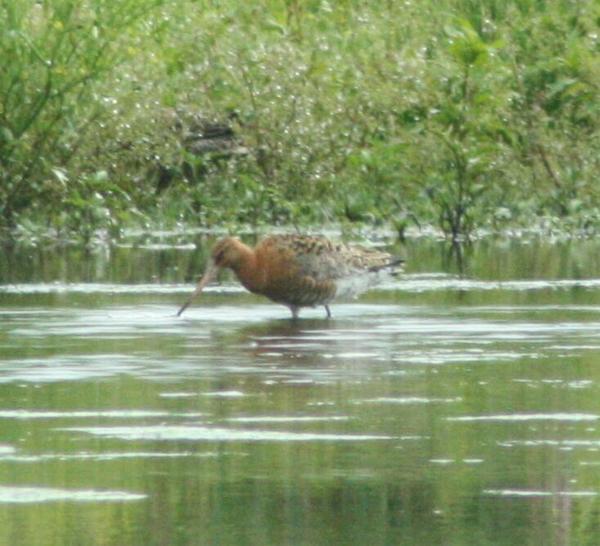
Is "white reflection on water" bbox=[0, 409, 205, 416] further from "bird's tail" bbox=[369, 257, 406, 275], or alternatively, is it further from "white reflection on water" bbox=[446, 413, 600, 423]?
"bird's tail" bbox=[369, 257, 406, 275]

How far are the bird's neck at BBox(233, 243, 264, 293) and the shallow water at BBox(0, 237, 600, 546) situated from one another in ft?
0.62

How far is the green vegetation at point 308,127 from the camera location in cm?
2161

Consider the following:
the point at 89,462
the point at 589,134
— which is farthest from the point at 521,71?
the point at 89,462

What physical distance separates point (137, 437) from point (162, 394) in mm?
1331

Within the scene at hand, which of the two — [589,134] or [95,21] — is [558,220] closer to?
[589,134]

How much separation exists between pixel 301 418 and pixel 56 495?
192 centimetres

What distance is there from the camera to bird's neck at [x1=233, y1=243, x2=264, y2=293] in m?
14.2

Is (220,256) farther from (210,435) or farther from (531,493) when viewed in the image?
(531,493)

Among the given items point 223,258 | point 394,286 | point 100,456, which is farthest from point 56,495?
point 394,286

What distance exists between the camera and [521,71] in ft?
81.9

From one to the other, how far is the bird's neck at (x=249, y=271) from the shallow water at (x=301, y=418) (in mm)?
188

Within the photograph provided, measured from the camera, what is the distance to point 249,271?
14.2m

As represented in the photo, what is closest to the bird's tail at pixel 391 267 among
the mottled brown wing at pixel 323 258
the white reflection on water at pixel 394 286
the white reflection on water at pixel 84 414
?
the mottled brown wing at pixel 323 258

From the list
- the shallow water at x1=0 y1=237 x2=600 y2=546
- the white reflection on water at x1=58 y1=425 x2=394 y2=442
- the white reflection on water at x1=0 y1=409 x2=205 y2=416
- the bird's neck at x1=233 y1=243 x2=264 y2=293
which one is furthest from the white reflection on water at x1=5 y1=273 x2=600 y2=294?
the white reflection on water at x1=58 y1=425 x2=394 y2=442
